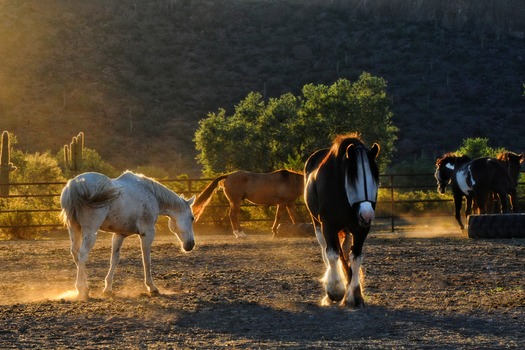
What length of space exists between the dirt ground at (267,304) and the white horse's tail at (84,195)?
1047mm

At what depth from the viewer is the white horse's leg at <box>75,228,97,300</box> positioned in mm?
10078

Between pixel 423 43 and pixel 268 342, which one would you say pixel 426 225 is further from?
pixel 423 43

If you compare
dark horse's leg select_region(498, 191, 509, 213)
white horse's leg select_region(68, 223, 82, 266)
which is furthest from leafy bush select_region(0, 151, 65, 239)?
white horse's leg select_region(68, 223, 82, 266)

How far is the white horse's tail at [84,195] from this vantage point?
398 inches

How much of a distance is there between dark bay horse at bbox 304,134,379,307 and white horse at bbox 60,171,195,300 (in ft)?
7.85

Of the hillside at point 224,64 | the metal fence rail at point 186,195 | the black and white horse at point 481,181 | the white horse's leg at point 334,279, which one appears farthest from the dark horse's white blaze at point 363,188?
the hillside at point 224,64

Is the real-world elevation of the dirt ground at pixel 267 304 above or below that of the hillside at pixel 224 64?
below

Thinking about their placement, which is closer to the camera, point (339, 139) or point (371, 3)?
point (339, 139)

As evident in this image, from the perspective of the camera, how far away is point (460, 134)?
65.4m

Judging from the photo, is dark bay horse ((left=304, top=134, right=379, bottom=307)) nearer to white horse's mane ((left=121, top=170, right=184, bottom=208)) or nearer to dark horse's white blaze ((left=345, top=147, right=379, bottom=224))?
dark horse's white blaze ((left=345, top=147, right=379, bottom=224))

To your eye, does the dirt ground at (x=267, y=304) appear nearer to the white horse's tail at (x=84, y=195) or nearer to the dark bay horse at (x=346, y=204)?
the dark bay horse at (x=346, y=204)

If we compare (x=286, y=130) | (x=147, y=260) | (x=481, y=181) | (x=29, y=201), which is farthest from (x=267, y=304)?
(x=286, y=130)

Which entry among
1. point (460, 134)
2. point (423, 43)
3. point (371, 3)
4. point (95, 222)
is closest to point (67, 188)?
point (95, 222)

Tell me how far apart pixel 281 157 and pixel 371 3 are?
54516 mm
